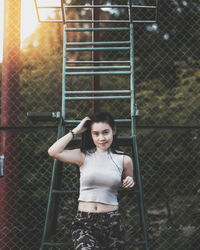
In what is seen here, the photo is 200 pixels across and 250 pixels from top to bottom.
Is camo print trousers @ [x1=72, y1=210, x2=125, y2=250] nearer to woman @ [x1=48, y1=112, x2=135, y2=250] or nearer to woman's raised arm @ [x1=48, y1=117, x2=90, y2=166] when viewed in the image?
woman @ [x1=48, y1=112, x2=135, y2=250]

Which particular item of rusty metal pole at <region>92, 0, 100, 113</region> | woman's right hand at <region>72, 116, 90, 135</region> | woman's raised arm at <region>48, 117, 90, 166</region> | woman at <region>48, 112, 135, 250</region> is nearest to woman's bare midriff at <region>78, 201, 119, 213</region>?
woman at <region>48, 112, 135, 250</region>

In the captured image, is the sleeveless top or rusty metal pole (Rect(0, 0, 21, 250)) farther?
rusty metal pole (Rect(0, 0, 21, 250))

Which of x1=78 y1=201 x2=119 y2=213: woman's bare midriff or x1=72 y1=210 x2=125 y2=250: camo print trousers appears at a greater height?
x1=78 y1=201 x2=119 y2=213: woman's bare midriff

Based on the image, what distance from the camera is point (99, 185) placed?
6.99 ft

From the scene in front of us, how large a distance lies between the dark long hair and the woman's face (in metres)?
0.04

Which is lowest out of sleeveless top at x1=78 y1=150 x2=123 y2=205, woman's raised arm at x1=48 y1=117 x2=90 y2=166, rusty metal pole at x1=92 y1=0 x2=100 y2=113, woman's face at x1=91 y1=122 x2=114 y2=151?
sleeveless top at x1=78 y1=150 x2=123 y2=205

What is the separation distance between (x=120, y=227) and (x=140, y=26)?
3.57 metres

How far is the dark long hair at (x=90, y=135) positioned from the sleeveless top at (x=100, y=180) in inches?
5.4

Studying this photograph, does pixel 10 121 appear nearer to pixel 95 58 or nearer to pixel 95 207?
pixel 95 58

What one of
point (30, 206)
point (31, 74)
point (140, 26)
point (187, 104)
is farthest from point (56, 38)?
point (30, 206)

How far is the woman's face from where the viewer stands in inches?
88.4

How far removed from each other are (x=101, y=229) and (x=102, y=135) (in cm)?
65

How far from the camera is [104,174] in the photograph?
2.14m

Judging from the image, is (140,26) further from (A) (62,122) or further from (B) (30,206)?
(B) (30,206)
